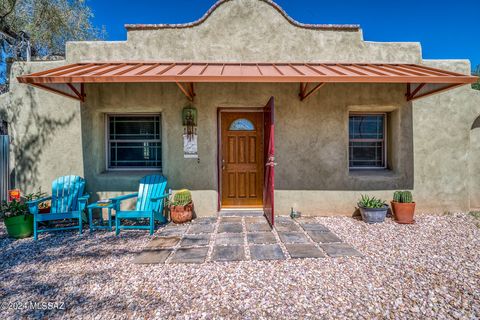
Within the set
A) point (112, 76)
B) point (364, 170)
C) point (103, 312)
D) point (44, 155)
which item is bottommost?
point (103, 312)

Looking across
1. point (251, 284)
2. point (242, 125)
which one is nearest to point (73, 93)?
point (242, 125)

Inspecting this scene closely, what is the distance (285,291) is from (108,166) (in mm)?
5082

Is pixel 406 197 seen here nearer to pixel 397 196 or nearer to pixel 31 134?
pixel 397 196

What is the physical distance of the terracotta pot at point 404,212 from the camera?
505 cm

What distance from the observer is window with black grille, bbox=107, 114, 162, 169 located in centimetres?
578

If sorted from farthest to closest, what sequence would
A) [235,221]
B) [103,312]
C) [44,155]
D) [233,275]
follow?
[44,155] < [235,221] < [233,275] < [103,312]

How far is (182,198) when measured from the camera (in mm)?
5145

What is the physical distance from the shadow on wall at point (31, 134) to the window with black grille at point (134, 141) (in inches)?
39.7

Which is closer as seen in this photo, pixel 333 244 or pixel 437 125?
pixel 333 244

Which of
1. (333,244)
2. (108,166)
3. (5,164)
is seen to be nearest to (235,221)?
(333,244)

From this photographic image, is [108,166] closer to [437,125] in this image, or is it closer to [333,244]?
[333,244]

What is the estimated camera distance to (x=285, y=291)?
2.68 m

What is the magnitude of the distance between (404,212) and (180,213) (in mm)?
4839

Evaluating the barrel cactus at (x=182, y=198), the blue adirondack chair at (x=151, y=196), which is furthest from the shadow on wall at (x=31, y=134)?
the barrel cactus at (x=182, y=198)
